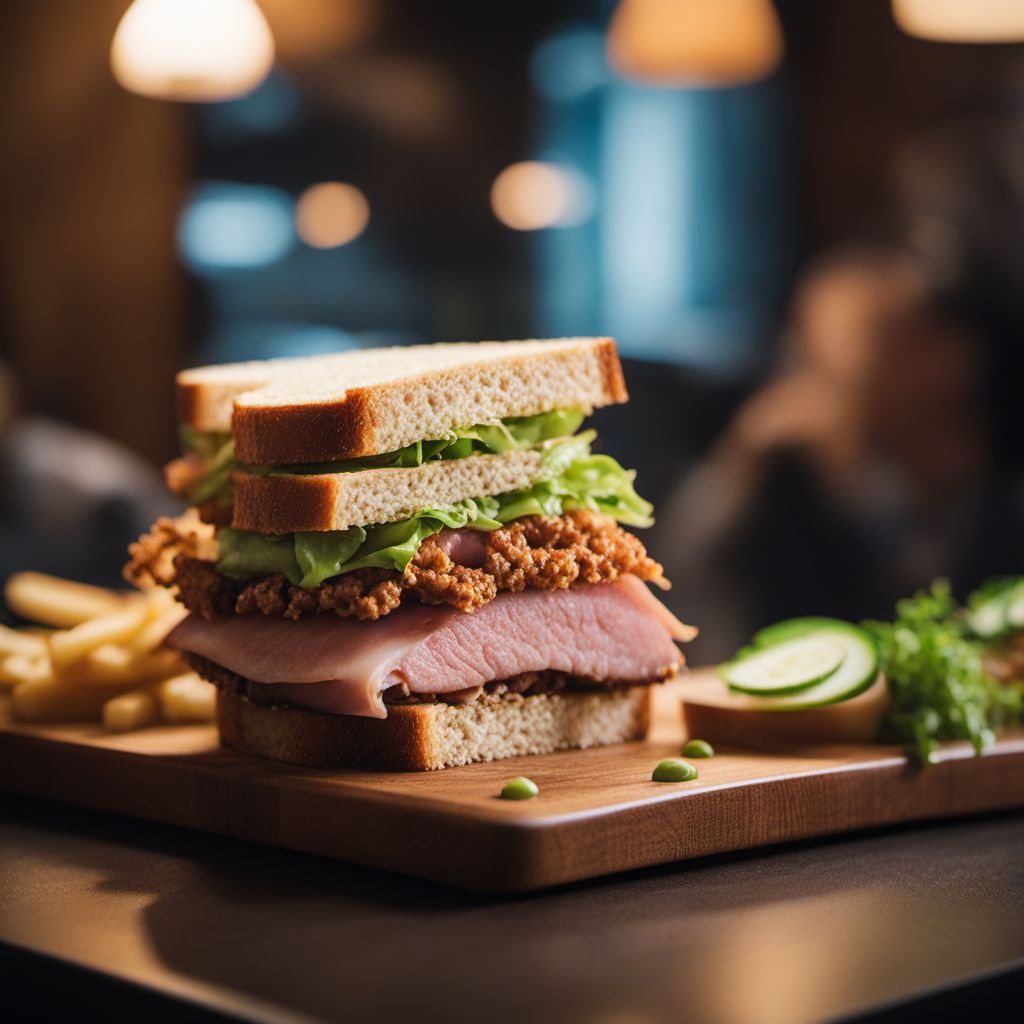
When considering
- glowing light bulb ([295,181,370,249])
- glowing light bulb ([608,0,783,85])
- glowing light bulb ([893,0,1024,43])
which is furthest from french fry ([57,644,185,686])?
glowing light bulb ([295,181,370,249])

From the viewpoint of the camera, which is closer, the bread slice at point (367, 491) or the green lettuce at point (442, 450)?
the bread slice at point (367, 491)

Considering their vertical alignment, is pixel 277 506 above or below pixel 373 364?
below

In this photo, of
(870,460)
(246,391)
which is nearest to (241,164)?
(870,460)

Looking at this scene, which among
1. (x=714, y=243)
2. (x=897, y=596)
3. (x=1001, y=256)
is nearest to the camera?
(x=897, y=596)

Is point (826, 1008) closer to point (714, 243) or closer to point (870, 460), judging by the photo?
point (870, 460)

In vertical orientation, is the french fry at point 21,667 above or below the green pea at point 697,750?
above

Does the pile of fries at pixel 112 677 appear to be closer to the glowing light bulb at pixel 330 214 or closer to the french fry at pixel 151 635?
the french fry at pixel 151 635

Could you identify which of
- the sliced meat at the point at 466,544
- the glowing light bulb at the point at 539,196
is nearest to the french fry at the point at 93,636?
the sliced meat at the point at 466,544
